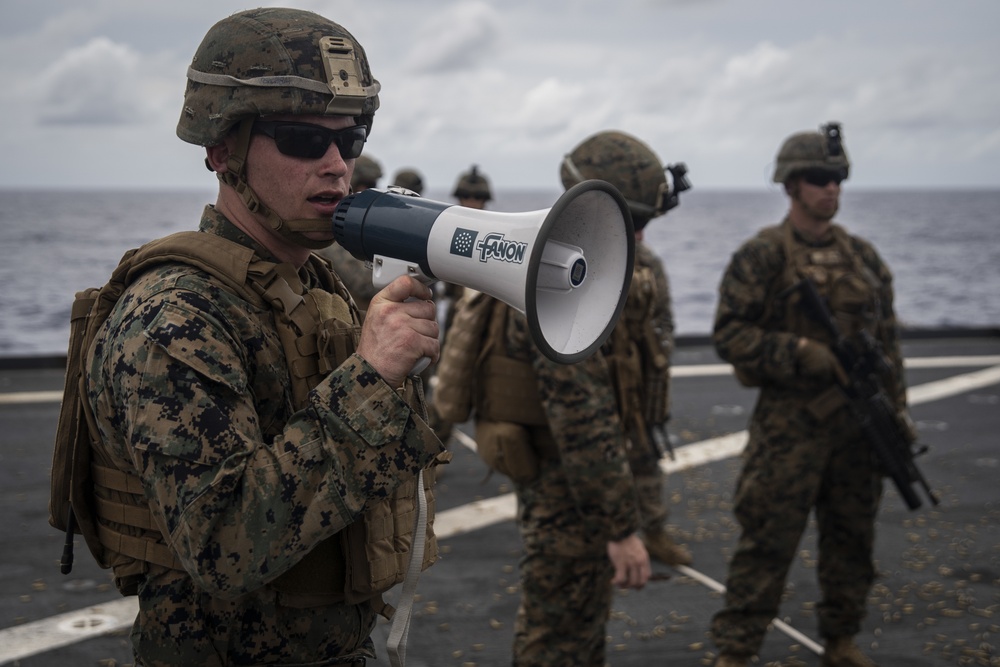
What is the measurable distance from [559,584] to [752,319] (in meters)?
1.99

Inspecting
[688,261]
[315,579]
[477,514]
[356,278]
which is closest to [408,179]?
[356,278]

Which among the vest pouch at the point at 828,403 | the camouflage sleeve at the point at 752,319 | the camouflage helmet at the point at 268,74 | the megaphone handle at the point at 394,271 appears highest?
the camouflage helmet at the point at 268,74

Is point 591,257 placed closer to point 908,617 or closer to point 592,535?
point 592,535

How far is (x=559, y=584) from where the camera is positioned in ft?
13.7

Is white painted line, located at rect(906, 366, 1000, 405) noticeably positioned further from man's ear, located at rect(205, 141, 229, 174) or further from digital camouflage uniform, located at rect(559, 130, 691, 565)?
man's ear, located at rect(205, 141, 229, 174)

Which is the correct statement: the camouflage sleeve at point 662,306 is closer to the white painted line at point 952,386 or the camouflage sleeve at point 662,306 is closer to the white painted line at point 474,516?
the white painted line at point 474,516

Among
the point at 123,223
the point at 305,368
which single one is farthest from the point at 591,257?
the point at 123,223

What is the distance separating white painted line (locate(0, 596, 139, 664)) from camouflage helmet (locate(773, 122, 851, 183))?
4242mm

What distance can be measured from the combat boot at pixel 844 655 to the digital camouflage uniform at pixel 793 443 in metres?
0.04

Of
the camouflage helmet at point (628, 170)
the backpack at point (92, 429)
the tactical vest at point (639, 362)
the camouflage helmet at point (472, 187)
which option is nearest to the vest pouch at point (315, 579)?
the backpack at point (92, 429)

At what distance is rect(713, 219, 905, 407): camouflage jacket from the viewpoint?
5270 millimetres

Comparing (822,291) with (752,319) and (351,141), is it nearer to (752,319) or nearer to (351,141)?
(752,319)

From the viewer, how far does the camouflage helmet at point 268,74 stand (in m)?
2.34

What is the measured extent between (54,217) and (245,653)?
96997 millimetres
